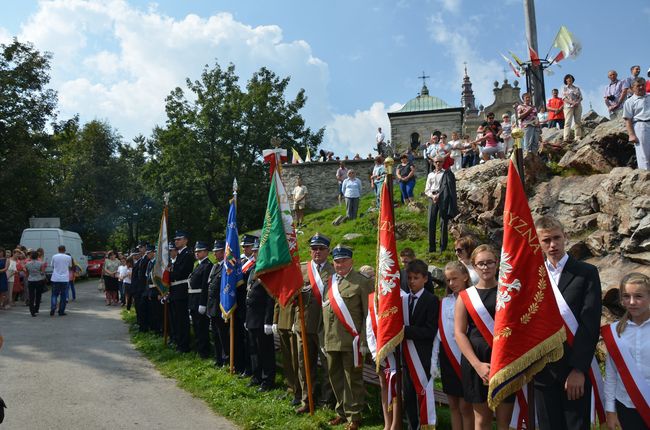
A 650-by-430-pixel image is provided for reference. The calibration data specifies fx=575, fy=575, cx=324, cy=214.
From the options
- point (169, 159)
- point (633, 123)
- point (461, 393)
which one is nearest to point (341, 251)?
point (461, 393)

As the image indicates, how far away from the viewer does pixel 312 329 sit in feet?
24.9

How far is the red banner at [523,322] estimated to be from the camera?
4.14m

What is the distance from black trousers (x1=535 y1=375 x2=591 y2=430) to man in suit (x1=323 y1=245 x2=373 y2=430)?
8.09 feet

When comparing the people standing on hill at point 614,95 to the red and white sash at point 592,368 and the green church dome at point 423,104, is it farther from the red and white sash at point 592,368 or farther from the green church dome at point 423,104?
the green church dome at point 423,104

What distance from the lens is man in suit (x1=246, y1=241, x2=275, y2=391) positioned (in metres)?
8.26

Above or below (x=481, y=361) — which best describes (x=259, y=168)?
above

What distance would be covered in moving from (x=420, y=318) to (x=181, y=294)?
22.1 feet

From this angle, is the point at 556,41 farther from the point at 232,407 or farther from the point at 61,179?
the point at 61,179

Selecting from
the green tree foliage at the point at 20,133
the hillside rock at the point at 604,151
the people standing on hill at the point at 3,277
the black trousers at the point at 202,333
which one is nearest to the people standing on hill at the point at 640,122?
the hillside rock at the point at 604,151

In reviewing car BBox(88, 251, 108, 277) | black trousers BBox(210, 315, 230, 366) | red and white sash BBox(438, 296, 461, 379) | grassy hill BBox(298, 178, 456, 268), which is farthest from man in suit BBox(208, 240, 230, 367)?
car BBox(88, 251, 108, 277)

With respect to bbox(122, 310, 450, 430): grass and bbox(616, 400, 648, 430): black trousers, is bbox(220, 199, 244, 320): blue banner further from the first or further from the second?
bbox(616, 400, 648, 430): black trousers

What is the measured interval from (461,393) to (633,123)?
7515mm

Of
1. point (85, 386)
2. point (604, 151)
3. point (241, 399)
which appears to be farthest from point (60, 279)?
point (604, 151)

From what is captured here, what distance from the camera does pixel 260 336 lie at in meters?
8.36
